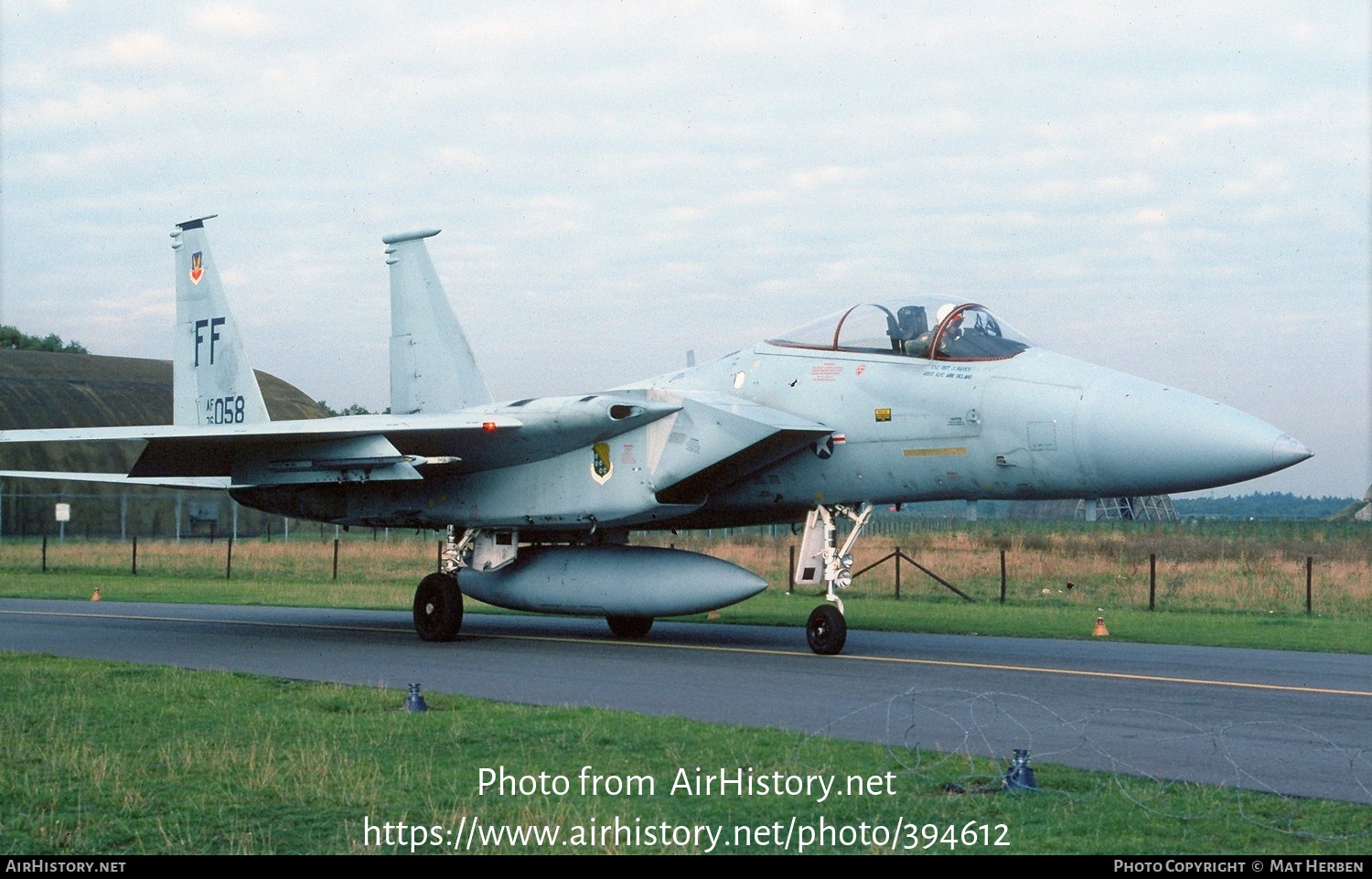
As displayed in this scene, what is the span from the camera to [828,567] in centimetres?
1400

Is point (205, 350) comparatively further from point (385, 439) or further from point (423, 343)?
point (385, 439)

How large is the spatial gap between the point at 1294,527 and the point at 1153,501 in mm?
25830

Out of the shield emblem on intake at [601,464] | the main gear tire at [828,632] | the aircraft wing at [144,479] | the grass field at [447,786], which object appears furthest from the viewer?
the aircraft wing at [144,479]

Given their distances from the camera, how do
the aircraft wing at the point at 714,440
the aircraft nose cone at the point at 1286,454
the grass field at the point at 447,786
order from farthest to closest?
the aircraft wing at the point at 714,440 → the aircraft nose cone at the point at 1286,454 → the grass field at the point at 447,786

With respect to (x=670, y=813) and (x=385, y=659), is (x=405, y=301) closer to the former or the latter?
(x=385, y=659)

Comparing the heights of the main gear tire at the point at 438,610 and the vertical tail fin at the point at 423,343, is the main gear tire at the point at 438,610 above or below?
below

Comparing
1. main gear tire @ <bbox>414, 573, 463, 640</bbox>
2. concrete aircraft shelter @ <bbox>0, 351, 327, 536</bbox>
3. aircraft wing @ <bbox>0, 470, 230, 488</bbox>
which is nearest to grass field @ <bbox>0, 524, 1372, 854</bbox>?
main gear tire @ <bbox>414, 573, 463, 640</bbox>

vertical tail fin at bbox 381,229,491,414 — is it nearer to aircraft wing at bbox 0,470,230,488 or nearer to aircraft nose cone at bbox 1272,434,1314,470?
aircraft wing at bbox 0,470,230,488

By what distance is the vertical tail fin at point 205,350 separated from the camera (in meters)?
19.6

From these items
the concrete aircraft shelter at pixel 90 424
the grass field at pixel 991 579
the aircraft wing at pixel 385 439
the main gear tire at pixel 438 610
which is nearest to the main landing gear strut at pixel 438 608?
the main gear tire at pixel 438 610

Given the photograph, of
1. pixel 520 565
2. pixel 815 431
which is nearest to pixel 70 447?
pixel 520 565

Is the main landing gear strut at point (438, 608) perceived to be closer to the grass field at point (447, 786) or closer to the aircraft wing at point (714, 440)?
the aircraft wing at point (714, 440)

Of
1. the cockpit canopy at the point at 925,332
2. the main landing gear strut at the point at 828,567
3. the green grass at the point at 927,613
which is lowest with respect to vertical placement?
the green grass at the point at 927,613

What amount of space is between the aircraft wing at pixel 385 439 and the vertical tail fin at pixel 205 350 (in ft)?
8.63
